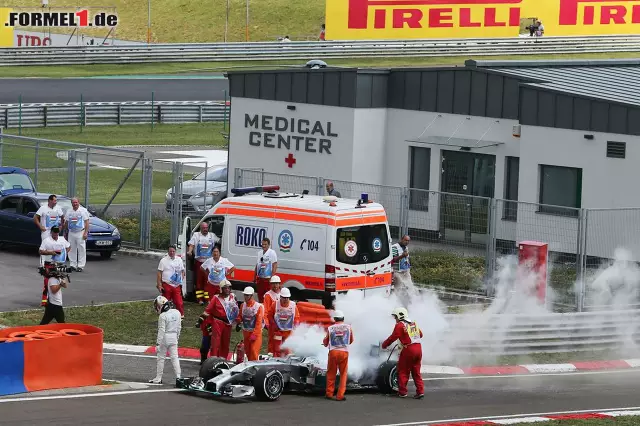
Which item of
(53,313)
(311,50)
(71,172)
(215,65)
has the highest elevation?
(311,50)

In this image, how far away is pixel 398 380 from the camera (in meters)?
18.7

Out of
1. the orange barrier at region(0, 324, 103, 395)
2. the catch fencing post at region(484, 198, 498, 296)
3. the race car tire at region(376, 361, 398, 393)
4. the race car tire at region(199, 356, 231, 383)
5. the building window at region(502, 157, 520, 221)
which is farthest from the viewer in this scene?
the building window at region(502, 157, 520, 221)

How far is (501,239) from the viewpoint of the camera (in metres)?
26.9

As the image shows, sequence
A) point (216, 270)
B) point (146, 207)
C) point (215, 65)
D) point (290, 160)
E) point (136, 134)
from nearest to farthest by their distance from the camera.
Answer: point (216, 270) → point (146, 207) → point (290, 160) → point (136, 134) → point (215, 65)

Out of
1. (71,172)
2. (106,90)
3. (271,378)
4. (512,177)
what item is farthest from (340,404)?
(106,90)

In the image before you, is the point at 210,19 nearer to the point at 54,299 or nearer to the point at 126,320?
the point at 126,320

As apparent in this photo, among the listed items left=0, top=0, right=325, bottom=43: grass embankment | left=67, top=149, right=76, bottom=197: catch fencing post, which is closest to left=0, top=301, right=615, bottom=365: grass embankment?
left=67, top=149, right=76, bottom=197: catch fencing post

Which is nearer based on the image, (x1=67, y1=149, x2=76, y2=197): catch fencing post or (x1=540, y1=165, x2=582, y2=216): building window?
(x1=540, y1=165, x2=582, y2=216): building window

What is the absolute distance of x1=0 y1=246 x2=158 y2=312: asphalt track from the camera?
82.7ft

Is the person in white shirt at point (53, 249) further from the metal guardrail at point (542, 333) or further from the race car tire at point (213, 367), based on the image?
the metal guardrail at point (542, 333)

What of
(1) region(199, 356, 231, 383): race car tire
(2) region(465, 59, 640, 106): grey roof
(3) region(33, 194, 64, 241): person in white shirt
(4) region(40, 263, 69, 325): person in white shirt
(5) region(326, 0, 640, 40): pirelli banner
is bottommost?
(1) region(199, 356, 231, 383): race car tire

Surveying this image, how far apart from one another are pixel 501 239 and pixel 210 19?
63990 millimetres

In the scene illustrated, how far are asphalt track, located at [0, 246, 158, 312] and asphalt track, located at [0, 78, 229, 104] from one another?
86.6 feet

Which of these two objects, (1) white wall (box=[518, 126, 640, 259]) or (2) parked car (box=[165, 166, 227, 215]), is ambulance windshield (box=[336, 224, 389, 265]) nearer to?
(1) white wall (box=[518, 126, 640, 259])
